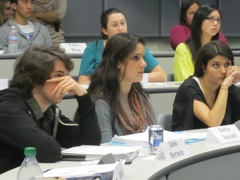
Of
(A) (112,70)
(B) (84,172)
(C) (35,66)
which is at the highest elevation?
(C) (35,66)

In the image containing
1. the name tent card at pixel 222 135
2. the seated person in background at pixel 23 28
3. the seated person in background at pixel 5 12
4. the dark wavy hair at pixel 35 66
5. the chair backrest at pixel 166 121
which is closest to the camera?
the dark wavy hair at pixel 35 66

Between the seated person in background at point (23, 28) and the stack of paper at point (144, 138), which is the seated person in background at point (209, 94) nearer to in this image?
the stack of paper at point (144, 138)

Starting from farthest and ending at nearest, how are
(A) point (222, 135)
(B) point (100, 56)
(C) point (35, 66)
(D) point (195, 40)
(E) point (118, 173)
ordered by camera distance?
(D) point (195, 40) → (B) point (100, 56) → (A) point (222, 135) → (C) point (35, 66) → (E) point (118, 173)

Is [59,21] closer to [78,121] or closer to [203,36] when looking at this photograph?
→ [203,36]

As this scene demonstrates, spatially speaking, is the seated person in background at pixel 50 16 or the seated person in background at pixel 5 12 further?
the seated person in background at pixel 50 16

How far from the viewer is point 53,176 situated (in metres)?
1.88

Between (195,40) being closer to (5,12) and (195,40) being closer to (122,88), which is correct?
(122,88)

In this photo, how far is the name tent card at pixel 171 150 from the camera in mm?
2240

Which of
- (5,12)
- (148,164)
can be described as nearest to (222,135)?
(148,164)

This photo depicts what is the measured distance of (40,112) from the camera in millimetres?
2441

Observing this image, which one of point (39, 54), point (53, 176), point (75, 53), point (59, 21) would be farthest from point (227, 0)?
point (53, 176)

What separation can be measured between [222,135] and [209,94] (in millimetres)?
891

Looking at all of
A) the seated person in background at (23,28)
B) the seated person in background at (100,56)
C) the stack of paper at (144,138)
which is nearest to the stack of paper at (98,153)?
the stack of paper at (144,138)

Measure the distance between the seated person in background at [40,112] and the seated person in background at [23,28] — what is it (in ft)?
8.56
